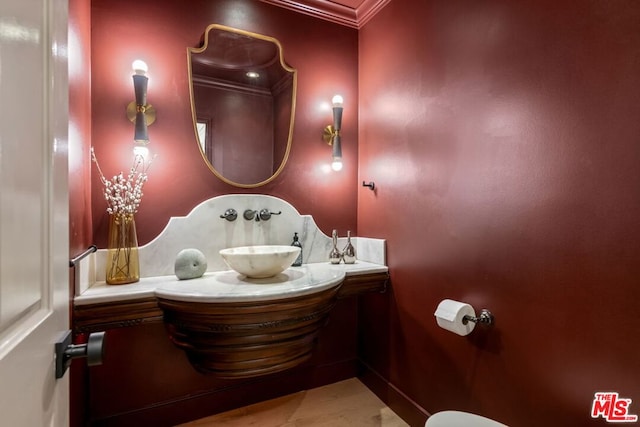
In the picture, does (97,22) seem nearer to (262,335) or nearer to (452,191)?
(262,335)

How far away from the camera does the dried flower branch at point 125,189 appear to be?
1.48m

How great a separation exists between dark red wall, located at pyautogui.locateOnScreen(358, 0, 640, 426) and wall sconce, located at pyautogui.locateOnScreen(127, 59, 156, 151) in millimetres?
1348

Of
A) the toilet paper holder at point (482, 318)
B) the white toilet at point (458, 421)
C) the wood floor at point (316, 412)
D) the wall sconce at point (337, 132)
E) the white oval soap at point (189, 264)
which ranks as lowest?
the wood floor at point (316, 412)

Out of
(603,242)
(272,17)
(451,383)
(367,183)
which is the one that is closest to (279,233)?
(367,183)

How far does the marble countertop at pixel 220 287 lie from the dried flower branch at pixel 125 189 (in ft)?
1.22

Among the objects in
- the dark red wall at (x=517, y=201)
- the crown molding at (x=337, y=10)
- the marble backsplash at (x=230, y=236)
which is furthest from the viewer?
the crown molding at (x=337, y=10)

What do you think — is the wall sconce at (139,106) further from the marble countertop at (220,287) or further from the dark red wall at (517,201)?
the dark red wall at (517,201)

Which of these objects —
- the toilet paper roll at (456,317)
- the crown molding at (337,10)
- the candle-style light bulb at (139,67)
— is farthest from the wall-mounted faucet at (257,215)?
the crown molding at (337,10)

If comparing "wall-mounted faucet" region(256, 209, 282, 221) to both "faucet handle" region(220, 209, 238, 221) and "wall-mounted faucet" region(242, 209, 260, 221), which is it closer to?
"wall-mounted faucet" region(242, 209, 260, 221)

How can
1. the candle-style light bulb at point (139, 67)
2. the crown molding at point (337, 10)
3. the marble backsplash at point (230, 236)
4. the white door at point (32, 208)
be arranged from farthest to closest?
the crown molding at point (337, 10) → the marble backsplash at point (230, 236) → the candle-style light bulb at point (139, 67) → the white door at point (32, 208)

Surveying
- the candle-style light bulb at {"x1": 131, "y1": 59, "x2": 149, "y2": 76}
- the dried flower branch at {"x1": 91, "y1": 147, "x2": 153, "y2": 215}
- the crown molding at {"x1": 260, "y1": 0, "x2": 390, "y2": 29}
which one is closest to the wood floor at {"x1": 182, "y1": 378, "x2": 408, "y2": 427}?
the dried flower branch at {"x1": 91, "y1": 147, "x2": 153, "y2": 215}

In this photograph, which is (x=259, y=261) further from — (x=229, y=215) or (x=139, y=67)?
(x=139, y=67)

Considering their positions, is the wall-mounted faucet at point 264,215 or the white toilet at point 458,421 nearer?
the white toilet at point 458,421

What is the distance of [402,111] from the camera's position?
1.72m
